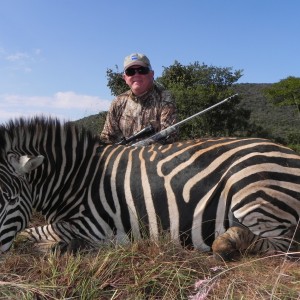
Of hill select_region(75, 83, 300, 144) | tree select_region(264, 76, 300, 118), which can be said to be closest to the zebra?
tree select_region(264, 76, 300, 118)

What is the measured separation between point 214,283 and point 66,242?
142 centimetres

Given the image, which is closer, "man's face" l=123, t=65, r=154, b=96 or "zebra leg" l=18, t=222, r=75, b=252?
"zebra leg" l=18, t=222, r=75, b=252

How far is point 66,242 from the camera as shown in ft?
10.00

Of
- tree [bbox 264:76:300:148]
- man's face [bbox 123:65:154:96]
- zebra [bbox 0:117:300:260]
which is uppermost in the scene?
tree [bbox 264:76:300:148]

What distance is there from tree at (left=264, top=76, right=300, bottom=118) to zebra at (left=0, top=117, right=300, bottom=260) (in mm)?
28954

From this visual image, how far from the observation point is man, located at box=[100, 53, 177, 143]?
15.0ft

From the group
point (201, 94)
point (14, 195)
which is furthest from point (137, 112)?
point (201, 94)

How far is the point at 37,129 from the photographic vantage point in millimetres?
3195

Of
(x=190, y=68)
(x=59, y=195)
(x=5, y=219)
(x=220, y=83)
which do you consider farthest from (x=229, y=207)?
(x=220, y=83)

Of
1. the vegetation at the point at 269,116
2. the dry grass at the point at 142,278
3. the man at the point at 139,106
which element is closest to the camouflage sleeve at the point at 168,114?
the man at the point at 139,106

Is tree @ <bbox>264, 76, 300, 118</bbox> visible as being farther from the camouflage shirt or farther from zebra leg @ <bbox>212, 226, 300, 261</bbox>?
zebra leg @ <bbox>212, 226, 300, 261</bbox>

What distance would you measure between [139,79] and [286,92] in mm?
28177

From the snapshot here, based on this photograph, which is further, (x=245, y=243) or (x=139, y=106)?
(x=139, y=106)

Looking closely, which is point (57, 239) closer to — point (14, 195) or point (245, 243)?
point (14, 195)
